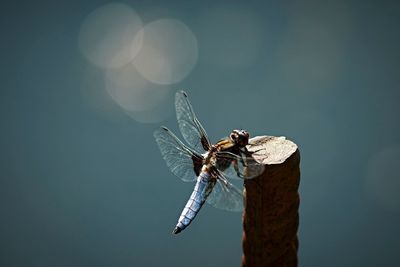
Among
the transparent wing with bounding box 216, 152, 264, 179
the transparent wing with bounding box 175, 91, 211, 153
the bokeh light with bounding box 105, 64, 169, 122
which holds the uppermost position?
the bokeh light with bounding box 105, 64, 169, 122

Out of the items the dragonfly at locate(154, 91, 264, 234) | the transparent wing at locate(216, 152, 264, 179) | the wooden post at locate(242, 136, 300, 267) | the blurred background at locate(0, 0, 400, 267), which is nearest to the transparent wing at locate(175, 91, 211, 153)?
the dragonfly at locate(154, 91, 264, 234)

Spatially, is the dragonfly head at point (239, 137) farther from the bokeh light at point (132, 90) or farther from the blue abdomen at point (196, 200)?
the bokeh light at point (132, 90)

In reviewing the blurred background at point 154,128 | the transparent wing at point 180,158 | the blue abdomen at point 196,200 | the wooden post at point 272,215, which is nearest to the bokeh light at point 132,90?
the blurred background at point 154,128

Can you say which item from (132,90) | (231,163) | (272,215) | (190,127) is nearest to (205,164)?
(231,163)

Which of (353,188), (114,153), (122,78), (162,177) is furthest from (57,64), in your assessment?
(353,188)

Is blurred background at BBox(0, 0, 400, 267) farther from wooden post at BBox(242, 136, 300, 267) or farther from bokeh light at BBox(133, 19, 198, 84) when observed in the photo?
wooden post at BBox(242, 136, 300, 267)

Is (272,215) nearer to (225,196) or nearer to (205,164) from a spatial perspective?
(225,196)
